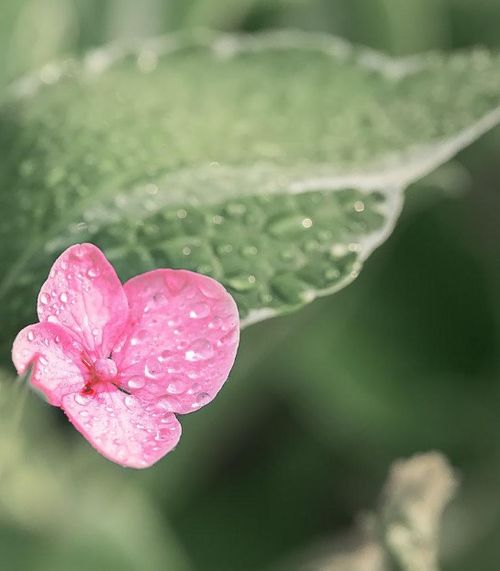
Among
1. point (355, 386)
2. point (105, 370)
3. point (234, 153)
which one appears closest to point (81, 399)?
point (105, 370)

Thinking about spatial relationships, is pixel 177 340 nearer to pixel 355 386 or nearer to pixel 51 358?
pixel 51 358

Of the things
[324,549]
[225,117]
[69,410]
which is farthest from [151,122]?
[324,549]

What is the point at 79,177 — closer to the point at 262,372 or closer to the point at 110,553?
the point at 110,553

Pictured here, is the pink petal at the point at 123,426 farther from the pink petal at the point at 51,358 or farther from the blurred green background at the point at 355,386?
the blurred green background at the point at 355,386

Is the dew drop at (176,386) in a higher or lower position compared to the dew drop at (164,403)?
higher

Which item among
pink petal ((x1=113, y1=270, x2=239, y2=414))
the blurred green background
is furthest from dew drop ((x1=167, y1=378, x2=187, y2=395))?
the blurred green background

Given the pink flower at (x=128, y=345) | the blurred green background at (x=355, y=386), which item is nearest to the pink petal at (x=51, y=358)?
the pink flower at (x=128, y=345)
